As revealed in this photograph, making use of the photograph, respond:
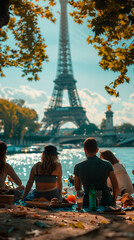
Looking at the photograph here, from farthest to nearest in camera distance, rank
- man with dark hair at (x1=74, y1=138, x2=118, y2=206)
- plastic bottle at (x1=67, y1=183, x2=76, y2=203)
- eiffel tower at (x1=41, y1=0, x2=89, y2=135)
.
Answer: eiffel tower at (x1=41, y1=0, x2=89, y2=135) → plastic bottle at (x1=67, y1=183, x2=76, y2=203) → man with dark hair at (x1=74, y1=138, x2=118, y2=206)

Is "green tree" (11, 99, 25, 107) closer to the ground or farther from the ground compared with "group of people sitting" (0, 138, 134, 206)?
farther from the ground

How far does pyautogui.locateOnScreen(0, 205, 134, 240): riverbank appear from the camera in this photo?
186cm

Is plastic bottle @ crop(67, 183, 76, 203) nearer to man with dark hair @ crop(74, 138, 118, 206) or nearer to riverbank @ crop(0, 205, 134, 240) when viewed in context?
man with dark hair @ crop(74, 138, 118, 206)

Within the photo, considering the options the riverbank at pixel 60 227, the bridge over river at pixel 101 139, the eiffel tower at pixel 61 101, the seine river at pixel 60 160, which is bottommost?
the riverbank at pixel 60 227

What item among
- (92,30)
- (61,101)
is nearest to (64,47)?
(61,101)

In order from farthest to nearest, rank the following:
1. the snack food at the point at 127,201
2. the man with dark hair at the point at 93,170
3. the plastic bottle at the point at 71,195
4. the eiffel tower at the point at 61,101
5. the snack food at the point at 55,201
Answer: the eiffel tower at the point at 61,101
the plastic bottle at the point at 71,195
the snack food at the point at 127,201
the snack food at the point at 55,201
the man with dark hair at the point at 93,170

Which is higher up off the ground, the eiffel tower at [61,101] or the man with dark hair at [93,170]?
the eiffel tower at [61,101]

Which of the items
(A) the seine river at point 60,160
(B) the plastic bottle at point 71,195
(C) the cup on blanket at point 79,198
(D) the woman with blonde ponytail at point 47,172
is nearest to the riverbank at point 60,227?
(C) the cup on blanket at point 79,198

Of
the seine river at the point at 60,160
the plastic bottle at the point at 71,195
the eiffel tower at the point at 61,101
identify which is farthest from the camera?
the eiffel tower at the point at 61,101

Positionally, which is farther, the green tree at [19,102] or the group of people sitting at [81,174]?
the green tree at [19,102]

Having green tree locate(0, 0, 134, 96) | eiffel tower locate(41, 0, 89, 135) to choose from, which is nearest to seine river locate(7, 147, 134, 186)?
green tree locate(0, 0, 134, 96)

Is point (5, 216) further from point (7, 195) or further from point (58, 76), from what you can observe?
point (58, 76)

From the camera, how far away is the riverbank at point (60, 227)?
1.86 m

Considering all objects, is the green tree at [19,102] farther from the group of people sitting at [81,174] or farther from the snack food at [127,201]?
the snack food at [127,201]
